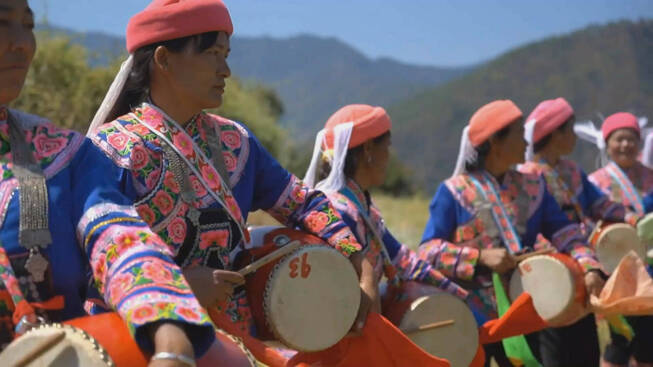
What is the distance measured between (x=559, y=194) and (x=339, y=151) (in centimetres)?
234

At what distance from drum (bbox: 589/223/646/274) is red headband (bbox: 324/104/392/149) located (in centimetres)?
226

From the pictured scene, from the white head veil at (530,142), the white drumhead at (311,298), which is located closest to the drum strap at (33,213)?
the white drumhead at (311,298)

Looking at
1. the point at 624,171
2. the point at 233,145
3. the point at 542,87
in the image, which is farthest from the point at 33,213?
the point at 542,87

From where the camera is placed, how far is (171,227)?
10.1 feet

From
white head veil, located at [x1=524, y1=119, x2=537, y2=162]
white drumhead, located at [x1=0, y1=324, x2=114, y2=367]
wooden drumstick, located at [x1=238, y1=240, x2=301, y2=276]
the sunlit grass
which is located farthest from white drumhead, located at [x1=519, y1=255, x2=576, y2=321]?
the sunlit grass

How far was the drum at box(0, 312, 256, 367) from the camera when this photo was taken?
6.27ft

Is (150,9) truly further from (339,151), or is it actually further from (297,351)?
(339,151)

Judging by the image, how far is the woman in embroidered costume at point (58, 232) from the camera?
2.10 meters

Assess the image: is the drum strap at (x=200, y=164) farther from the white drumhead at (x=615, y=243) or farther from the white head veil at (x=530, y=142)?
the white head veil at (x=530, y=142)

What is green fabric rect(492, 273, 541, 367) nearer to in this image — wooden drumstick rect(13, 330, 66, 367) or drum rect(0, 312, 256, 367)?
drum rect(0, 312, 256, 367)

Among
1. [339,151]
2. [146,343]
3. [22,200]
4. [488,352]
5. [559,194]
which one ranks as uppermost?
[22,200]

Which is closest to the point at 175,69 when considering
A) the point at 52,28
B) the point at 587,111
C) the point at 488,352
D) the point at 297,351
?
the point at 297,351

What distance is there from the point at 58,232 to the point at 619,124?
20.4 ft

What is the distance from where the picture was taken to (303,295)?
328cm
